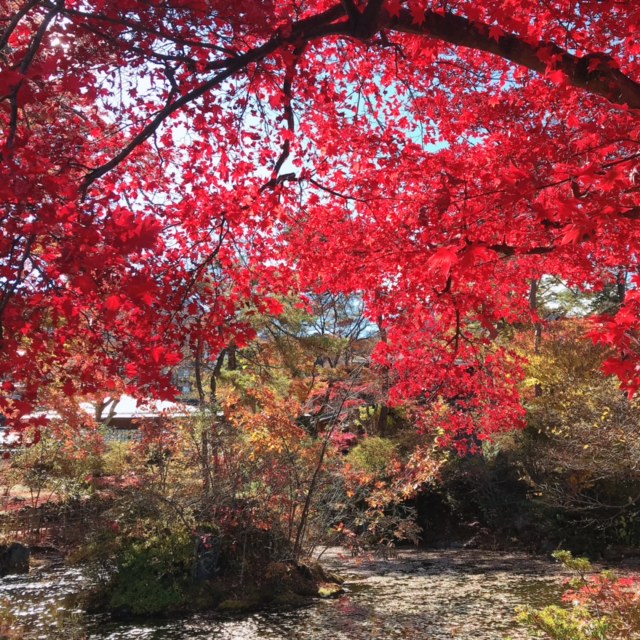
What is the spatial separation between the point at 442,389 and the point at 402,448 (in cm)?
642

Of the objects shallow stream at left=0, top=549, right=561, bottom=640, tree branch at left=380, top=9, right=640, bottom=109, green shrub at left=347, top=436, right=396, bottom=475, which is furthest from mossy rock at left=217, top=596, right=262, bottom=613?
tree branch at left=380, top=9, right=640, bottom=109

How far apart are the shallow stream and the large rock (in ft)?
1.02

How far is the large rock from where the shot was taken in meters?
10.0

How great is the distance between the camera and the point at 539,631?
15.0ft

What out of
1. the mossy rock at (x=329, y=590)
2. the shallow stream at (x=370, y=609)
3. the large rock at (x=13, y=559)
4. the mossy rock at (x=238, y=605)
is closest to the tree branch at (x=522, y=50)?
the shallow stream at (x=370, y=609)

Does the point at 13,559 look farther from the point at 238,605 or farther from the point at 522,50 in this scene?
the point at 522,50

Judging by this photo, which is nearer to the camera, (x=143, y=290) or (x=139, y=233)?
(x=139, y=233)

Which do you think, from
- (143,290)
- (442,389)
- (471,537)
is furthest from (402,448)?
(143,290)

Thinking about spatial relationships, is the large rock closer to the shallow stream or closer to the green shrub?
the shallow stream

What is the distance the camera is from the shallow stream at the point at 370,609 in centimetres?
675

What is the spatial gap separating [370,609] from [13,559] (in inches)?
256

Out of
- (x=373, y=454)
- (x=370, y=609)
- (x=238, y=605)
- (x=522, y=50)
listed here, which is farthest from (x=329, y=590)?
(x=522, y=50)

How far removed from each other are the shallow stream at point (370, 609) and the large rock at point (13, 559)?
0.31m

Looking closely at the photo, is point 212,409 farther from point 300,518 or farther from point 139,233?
point 139,233
